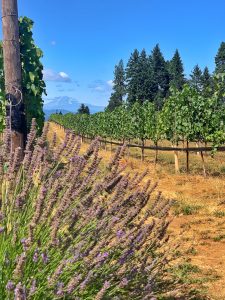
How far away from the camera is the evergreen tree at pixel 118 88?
103812mm

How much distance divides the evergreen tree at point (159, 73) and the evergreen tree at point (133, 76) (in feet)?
12.8

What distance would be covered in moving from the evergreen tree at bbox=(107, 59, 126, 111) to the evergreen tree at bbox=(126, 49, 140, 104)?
7.78 metres

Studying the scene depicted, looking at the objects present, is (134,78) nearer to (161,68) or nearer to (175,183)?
(161,68)

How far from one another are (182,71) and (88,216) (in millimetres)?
97581

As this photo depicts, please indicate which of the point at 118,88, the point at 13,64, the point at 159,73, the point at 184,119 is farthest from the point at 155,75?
the point at 13,64

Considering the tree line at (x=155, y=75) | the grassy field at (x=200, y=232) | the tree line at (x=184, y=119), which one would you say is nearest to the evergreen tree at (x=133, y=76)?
the tree line at (x=155, y=75)

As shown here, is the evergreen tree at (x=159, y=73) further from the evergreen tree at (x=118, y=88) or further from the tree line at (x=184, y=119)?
the tree line at (x=184, y=119)

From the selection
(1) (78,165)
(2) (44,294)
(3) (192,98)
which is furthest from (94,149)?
(3) (192,98)

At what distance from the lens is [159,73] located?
95.6m

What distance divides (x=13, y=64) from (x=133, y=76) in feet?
297

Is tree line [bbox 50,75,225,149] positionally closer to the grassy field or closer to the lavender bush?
the grassy field

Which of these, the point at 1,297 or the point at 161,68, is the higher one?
the point at 161,68

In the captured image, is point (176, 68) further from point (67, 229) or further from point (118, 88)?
point (67, 229)

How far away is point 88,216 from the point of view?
8.46 feet
